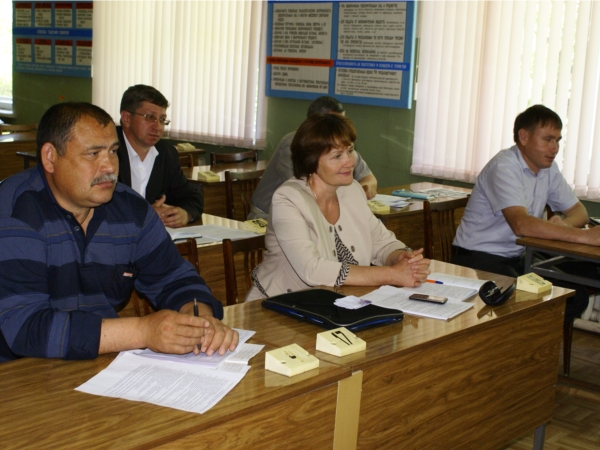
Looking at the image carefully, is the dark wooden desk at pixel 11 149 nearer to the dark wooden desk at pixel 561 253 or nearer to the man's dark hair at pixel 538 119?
the man's dark hair at pixel 538 119

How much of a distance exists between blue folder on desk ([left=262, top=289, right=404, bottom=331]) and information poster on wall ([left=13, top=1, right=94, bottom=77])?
705cm

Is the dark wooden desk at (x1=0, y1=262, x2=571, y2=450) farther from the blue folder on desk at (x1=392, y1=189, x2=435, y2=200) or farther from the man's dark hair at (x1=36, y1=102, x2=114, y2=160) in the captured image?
the blue folder on desk at (x1=392, y1=189, x2=435, y2=200)

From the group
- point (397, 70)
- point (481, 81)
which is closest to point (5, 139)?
point (397, 70)

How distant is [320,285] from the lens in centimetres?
241

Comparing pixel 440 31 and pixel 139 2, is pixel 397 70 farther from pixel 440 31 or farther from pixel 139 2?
pixel 139 2

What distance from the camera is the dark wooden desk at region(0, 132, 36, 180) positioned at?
6.33 meters

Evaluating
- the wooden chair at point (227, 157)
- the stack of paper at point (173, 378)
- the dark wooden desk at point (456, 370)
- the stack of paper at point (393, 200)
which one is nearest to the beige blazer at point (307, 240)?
the dark wooden desk at point (456, 370)

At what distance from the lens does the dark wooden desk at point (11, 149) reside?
6.33 metres

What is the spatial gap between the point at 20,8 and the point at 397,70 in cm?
588

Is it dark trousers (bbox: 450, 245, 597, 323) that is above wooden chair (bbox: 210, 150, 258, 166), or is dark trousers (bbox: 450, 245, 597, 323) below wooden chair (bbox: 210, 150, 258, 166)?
below

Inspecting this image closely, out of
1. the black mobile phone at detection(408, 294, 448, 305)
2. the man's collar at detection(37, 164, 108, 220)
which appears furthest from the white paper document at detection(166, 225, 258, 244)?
the man's collar at detection(37, 164, 108, 220)

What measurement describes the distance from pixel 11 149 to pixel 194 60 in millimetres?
1892

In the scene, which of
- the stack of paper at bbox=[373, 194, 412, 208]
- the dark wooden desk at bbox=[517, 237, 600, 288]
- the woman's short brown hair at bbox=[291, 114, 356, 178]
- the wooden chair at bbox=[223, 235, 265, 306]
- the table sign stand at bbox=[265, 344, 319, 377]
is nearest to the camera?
the table sign stand at bbox=[265, 344, 319, 377]

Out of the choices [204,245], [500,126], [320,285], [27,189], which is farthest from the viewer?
[500,126]
